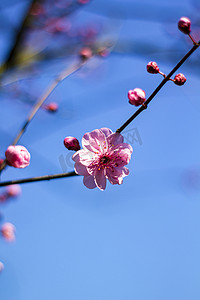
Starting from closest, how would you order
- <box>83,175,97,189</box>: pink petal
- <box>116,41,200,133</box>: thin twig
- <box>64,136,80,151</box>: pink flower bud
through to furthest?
1. <box>116,41,200,133</box>: thin twig
2. <box>64,136,80,151</box>: pink flower bud
3. <box>83,175,97,189</box>: pink petal

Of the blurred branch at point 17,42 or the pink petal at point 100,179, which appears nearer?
the pink petal at point 100,179

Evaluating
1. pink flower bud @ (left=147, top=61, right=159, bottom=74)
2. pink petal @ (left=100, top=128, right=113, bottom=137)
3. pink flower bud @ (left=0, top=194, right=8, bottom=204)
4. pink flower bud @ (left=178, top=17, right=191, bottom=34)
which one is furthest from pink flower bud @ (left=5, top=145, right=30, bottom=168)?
pink flower bud @ (left=0, top=194, right=8, bottom=204)

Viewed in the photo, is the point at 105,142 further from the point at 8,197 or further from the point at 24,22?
the point at 24,22

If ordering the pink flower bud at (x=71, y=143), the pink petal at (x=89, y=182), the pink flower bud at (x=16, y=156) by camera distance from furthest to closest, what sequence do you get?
the pink petal at (x=89, y=182) → the pink flower bud at (x=71, y=143) → the pink flower bud at (x=16, y=156)

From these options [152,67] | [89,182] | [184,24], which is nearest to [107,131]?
[89,182]

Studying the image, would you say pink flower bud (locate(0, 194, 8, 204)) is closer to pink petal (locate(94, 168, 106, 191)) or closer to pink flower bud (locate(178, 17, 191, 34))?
pink petal (locate(94, 168, 106, 191))

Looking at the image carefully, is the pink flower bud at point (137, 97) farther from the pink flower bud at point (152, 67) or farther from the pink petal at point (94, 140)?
the pink petal at point (94, 140)

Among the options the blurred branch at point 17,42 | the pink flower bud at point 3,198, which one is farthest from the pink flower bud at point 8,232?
the blurred branch at point 17,42

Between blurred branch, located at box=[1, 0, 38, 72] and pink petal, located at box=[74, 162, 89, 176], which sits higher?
pink petal, located at box=[74, 162, 89, 176]
